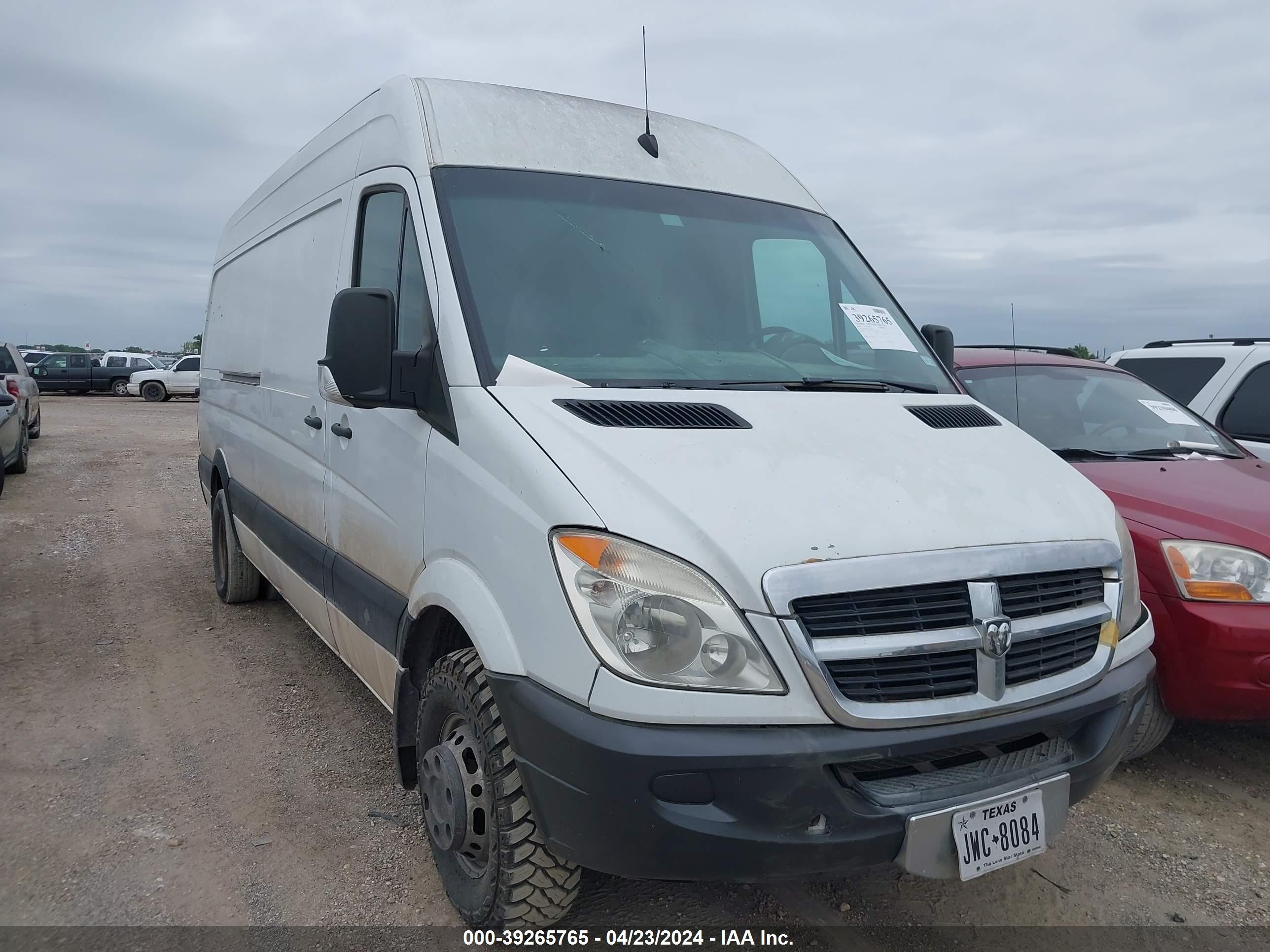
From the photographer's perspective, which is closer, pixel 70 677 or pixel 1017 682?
pixel 1017 682

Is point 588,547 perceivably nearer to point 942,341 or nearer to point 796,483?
point 796,483

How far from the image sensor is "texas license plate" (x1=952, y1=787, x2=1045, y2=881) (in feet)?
7.51

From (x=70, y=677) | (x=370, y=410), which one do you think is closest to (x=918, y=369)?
(x=370, y=410)

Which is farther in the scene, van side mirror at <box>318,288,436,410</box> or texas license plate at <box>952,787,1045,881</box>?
van side mirror at <box>318,288,436,410</box>

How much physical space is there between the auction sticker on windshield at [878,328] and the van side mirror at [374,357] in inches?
63.8

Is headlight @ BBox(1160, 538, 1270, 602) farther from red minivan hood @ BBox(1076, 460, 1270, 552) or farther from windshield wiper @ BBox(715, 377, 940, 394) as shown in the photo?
windshield wiper @ BBox(715, 377, 940, 394)

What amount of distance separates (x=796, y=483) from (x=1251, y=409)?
531 cm

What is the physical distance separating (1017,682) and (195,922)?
242cm

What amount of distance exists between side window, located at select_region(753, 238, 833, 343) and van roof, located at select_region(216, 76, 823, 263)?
10.2 inches

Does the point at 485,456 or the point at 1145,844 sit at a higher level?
the point at 485,456

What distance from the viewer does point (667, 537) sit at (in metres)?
2.20

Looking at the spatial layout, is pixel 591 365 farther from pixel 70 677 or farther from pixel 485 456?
pixel 70 677

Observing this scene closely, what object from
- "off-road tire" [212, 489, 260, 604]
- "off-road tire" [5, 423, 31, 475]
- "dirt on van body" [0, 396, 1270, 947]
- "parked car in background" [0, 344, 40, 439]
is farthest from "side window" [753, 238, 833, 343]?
"off-road tire" [5, 423, 31, 475]

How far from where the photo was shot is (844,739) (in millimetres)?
2176
